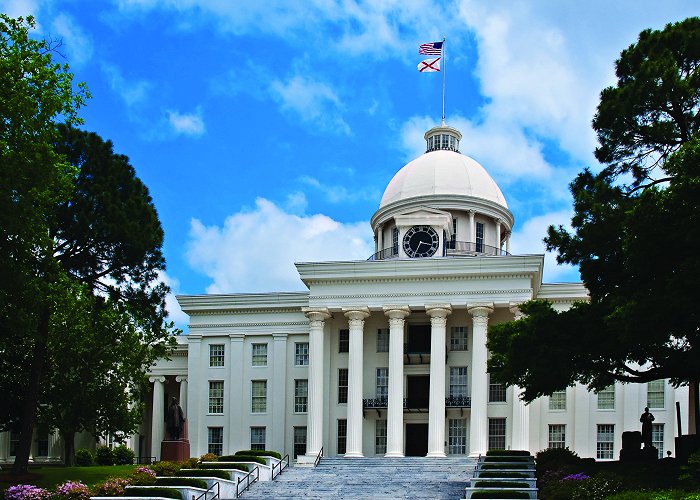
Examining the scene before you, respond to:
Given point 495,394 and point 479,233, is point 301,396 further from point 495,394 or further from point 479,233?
point 479,233

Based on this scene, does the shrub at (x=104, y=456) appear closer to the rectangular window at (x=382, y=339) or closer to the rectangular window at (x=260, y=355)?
the rectangular window at (x=260, y=355)

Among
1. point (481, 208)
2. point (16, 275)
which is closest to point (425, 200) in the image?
point (481, 208)

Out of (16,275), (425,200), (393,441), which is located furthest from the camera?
(425,200)

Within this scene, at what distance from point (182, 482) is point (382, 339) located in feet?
65.0

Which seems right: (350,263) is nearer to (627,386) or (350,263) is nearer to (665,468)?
(627,386)

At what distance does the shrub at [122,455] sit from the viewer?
57906 millimetres

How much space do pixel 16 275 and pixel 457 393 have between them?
26.8 meters

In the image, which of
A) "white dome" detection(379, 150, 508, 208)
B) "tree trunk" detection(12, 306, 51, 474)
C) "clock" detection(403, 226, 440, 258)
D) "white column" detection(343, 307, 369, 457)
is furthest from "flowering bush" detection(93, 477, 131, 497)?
"white dome" detection(379, 150, 508, 208)

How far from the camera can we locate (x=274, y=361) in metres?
57.5

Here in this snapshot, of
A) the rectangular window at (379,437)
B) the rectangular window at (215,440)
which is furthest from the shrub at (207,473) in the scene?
the rectangular window at (215,440)

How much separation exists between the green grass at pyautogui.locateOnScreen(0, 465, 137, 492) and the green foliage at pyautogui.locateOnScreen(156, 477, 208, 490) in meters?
3.75

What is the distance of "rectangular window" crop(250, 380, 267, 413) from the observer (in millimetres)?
57438

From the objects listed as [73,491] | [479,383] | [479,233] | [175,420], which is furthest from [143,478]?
[479,233]

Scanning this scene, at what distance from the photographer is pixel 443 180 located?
60500 millimetres
